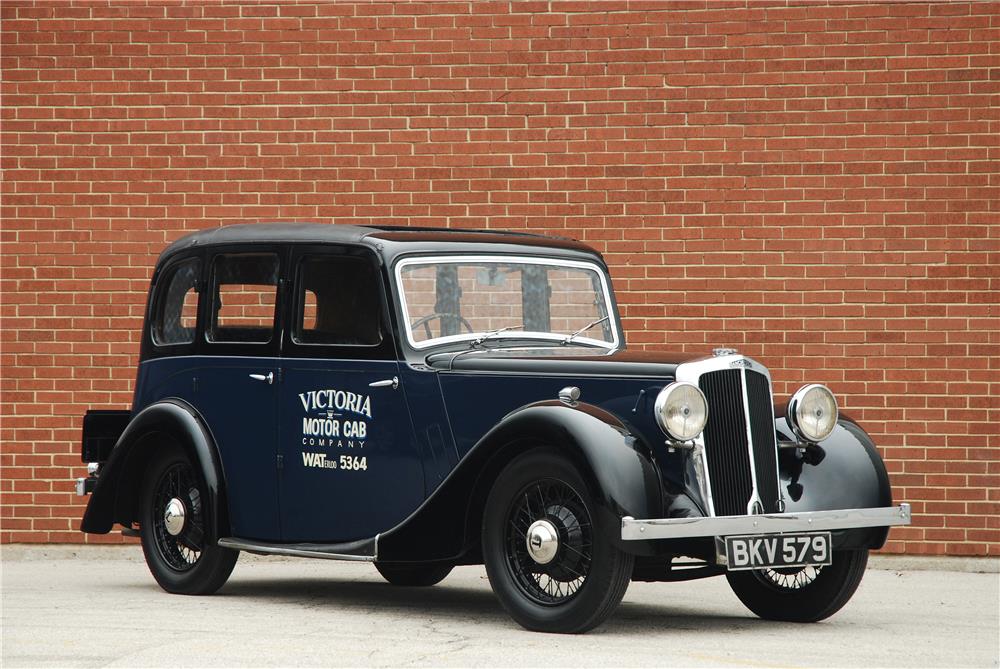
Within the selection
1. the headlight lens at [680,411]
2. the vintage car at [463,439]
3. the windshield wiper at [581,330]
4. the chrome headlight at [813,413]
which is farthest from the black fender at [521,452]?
the windshield wiper at [581,330]

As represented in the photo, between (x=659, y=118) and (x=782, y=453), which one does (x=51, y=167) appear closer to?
(x=659, y=118)

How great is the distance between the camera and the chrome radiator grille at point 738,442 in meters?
6.50

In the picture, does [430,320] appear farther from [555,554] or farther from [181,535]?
[181,535]

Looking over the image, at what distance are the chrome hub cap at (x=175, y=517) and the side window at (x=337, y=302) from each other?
1.25m

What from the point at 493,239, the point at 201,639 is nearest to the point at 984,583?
the point at 493,239

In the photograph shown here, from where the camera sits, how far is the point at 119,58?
1086cm

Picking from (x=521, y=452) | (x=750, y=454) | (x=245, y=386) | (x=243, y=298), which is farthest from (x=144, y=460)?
(x=750, y=454)

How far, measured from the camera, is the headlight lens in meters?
6.31

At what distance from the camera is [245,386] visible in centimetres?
791

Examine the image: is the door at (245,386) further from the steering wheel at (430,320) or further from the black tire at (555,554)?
the black tire at (555,554)

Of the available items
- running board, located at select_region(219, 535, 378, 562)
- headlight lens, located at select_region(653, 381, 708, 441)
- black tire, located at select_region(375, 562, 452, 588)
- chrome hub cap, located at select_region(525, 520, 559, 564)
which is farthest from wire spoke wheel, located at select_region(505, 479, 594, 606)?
black tire, located at select_region(375, 562, 452, 588)

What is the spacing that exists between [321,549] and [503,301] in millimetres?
1587

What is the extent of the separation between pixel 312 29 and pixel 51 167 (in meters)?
2.18

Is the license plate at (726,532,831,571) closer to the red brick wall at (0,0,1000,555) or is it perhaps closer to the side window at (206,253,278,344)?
the side window at (206,253,278,344)
